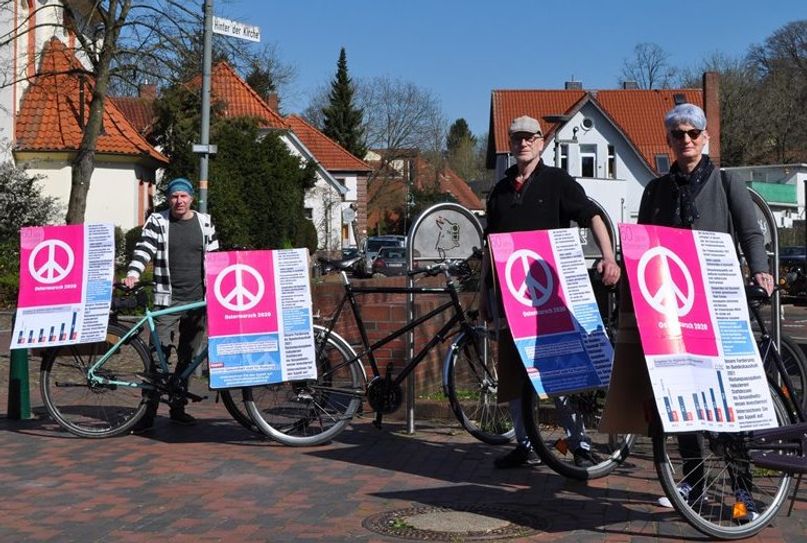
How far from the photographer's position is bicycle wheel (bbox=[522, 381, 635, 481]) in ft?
21.7

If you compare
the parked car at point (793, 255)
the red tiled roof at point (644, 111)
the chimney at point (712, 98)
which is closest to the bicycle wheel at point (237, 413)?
the parked car at point (793, 255)

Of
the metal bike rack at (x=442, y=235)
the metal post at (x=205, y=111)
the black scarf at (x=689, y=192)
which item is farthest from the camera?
the metal post at (x=205, y=111)

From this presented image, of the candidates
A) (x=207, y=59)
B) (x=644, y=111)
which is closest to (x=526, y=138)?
(x=207, y=59)

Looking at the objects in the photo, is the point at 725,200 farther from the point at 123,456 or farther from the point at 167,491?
the point at 123,456

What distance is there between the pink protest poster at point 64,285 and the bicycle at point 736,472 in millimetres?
4485

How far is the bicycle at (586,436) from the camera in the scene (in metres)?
6.61

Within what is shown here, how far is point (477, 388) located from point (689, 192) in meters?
2.37

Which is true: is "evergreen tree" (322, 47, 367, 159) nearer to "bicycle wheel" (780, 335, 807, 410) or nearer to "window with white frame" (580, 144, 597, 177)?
"window with white frame" (580, 144, 597, 177)

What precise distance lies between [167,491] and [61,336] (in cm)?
216

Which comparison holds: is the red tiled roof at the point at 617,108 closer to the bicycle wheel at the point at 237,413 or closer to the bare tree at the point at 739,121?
the bare tree at the point at 739,121

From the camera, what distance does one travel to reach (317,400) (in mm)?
8039

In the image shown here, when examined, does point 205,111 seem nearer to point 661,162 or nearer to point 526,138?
point 526,138

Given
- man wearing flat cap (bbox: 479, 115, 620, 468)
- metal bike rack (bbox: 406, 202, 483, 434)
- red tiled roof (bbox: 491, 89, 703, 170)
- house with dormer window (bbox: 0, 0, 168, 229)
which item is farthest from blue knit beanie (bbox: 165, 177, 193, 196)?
red tiled roof (bbox: 491, 89, 703, 170)

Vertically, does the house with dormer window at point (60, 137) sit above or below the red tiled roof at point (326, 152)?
below
